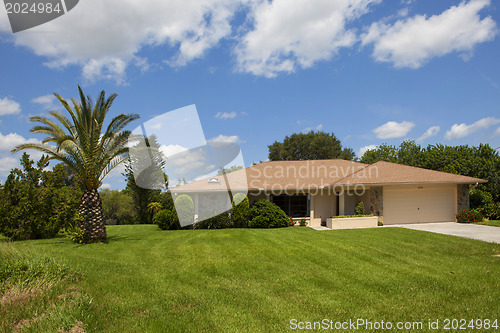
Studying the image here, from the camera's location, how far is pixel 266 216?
62.9ft

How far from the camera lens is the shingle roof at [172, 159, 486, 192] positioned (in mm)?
19828

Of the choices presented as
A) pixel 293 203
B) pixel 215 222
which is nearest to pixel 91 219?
pixel 215 222

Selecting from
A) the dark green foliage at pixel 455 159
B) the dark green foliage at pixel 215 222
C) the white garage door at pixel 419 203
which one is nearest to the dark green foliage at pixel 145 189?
the dark green foliage at pixel 215 222

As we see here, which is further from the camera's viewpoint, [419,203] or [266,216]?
[419,203]

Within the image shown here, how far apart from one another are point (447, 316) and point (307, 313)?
2.34 metres

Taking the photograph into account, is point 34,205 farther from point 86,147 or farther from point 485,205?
point 485,205

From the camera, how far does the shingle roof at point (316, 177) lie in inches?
781

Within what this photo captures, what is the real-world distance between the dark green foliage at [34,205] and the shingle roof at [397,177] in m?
15.6

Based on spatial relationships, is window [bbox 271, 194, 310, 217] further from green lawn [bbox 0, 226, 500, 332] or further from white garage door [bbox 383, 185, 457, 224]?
green lawn [bbox 0, 226, 500, 332]

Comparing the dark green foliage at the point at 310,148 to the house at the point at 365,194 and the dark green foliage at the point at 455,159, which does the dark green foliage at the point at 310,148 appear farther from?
the house at the point at 365,194

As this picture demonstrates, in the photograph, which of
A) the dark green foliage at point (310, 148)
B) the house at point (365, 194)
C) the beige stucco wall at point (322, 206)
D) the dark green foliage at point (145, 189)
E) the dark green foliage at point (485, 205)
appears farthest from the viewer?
the dark green foliage at point (310, 148)

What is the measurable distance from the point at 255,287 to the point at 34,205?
45.2 feet

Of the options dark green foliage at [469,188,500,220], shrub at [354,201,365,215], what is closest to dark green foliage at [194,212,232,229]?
shrub at [354,201,365,215]

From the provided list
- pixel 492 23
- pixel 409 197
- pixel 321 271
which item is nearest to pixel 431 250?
pixel 321 271
